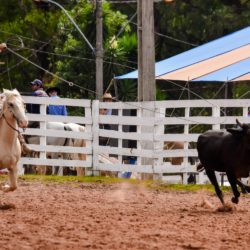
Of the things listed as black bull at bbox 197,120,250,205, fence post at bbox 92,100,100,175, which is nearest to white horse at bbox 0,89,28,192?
black bull at bbox 197,120,250,205

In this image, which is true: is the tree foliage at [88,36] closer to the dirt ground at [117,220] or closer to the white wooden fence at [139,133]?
the white wooden fence at [139,133]

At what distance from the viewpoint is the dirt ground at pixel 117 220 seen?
11.9 metres

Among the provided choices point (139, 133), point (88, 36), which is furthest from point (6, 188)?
point (88, 36)

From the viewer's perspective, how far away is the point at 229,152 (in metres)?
16.7

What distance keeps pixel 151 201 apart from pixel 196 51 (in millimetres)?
13018

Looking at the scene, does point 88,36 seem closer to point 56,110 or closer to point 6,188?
point 56,110

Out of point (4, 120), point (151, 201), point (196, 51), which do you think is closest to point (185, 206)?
point (151, 201)

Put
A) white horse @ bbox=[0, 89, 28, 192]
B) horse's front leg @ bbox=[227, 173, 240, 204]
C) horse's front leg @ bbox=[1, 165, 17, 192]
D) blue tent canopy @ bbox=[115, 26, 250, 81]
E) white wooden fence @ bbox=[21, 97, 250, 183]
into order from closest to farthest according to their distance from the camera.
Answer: horse's front leg @ bbox=[227, 173, 240, 204] < horse's front leg @ bbox=[1, 165, 17, 192] < white horse @ bbox=[0, 89, 28, 192] < white wooden fence @ bbox=[21, 97, 250, 183] < blue tent canopy @ bbox=[115, 26, 250, 81]

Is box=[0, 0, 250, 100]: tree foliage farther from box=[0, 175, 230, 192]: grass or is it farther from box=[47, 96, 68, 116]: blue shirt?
box=[0, 175, 230, 192]: grass

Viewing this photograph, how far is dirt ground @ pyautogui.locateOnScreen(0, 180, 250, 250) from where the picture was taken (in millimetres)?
11891

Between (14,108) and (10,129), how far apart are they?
0.35 meters

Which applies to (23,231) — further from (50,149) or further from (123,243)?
(50,149)

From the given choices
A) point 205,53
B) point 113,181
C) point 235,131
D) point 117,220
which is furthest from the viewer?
point 205,53

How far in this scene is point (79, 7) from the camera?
44.9 meters
